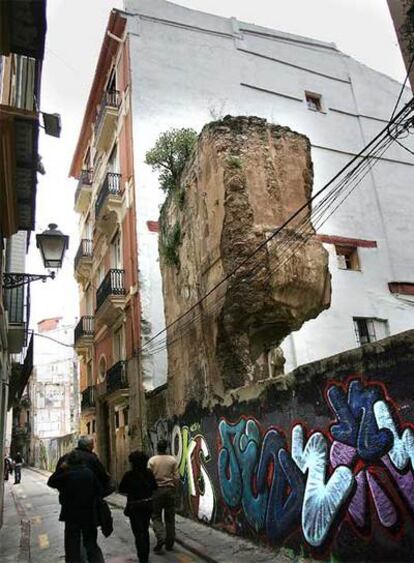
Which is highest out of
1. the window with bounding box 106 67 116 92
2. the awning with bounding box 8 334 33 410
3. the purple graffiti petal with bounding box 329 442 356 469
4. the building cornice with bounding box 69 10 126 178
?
the building cornice with bounding box 69 10 126 178

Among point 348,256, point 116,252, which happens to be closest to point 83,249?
point 116,252

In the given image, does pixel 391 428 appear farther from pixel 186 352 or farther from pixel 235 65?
pixel 235 65

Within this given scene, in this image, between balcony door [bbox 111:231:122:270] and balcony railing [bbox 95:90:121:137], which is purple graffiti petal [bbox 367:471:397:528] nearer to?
balcony door [bbox 111:231:122:270]

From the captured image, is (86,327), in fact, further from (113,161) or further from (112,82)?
(112,82)

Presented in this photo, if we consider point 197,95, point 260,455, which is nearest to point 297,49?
point 197,95

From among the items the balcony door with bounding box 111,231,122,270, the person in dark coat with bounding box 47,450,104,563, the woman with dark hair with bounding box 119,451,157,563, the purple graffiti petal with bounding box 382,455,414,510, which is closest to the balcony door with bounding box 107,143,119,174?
the balcony door with bounding box 111,231,122,270

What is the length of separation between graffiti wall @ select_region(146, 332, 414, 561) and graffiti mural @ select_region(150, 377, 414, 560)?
0.01 metres

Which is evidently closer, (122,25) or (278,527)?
(278,527)

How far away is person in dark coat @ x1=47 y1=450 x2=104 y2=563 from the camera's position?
18.7 ft

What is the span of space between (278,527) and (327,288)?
529 cm

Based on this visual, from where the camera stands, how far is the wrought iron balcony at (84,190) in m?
25.8

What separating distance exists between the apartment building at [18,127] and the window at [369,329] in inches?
506

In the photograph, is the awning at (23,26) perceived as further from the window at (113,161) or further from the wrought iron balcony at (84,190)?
the wrought iron balcony at (84,190)

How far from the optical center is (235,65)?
22.5 m
